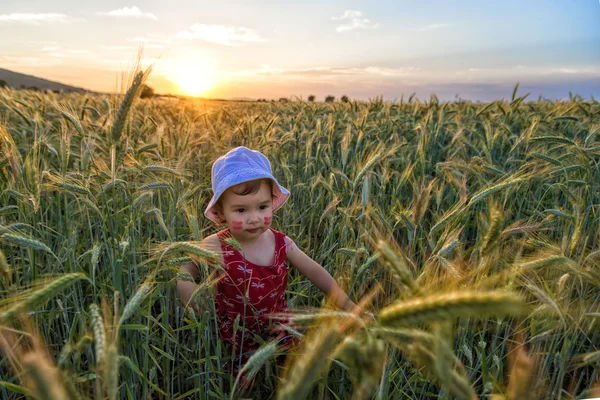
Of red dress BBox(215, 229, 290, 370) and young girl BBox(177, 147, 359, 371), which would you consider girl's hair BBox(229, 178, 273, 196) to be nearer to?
young girl BBox(177, 147, 359, 371)

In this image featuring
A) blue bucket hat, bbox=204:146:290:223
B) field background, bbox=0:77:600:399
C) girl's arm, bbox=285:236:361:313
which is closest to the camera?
field background, bbox=0:77:600:399

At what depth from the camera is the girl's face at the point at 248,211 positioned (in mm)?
1756

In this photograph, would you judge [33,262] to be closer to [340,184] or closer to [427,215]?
[340,184]

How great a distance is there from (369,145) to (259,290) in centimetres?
196

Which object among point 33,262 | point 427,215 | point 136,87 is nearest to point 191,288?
point 33,262

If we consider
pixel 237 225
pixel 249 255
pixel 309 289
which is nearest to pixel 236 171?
pixel 237 225

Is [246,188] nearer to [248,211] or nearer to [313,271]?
[248,211]

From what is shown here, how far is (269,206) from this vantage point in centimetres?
184

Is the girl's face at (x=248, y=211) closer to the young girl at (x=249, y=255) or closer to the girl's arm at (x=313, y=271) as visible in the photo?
the young girl at (x=249, y=255)

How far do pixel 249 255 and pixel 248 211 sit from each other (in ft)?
0.76

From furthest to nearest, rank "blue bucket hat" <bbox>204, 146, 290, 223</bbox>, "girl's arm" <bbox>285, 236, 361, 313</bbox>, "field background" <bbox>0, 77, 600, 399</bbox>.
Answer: "girl's arm" <bbox>285, 236, 361, 313</bbox> < "blue bucket hat" <bbox>204, 146, 290, 223</bbox> < "field background" <bbox>0, 77, 600, 399</bbox>

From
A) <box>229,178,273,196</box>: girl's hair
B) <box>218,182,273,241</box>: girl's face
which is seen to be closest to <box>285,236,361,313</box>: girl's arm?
<box>218,182,273,241</box>: girl's face

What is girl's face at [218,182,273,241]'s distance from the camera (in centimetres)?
176

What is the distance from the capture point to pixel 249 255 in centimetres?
189
